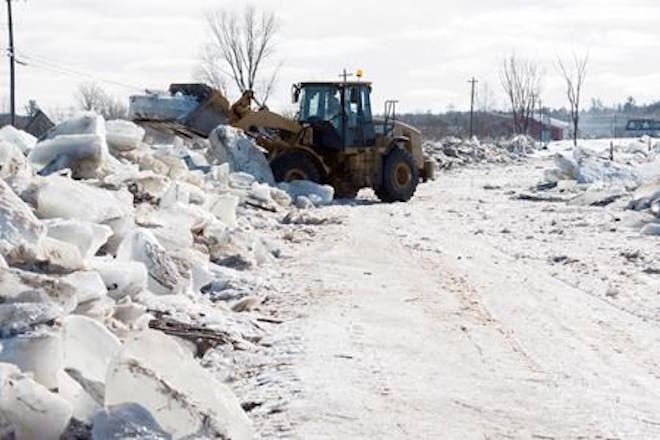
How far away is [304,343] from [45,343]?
281 centimetres

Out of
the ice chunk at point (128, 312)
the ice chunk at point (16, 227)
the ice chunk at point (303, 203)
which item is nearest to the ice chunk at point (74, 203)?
the ice chunk at point (16, 227)

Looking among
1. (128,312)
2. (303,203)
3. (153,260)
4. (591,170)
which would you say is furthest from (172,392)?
(591,170)

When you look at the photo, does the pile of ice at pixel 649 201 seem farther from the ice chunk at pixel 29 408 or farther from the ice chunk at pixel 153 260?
the ice chunk at pixel 29 408

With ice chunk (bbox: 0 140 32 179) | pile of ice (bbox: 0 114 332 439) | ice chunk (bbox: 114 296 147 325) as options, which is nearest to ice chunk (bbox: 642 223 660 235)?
pile of ice (bbox: 0 114 332 439)

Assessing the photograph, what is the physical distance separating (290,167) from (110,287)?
13818 mm

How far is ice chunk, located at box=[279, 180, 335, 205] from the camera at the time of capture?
19928mm

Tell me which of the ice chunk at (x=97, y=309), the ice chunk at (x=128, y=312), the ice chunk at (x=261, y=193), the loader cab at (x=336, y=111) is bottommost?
the ice chunk at (x=128, y=312)

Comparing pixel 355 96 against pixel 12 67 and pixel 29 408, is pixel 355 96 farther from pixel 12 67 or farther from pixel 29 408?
pixel 12 67

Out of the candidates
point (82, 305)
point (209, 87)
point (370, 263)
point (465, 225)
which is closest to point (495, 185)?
point (209, 87)

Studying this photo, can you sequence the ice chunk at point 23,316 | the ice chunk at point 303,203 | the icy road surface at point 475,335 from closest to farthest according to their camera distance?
the ice chunk at point 23,316
the icy road surface at point 475,335
the ice chunk at point 303,203

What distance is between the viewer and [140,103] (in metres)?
21.2

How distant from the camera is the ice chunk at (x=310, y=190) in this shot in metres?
19.9

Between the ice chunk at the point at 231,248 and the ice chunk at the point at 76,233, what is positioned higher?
the ice chunk at the point at 76,233

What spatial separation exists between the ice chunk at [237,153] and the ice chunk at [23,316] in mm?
14290
